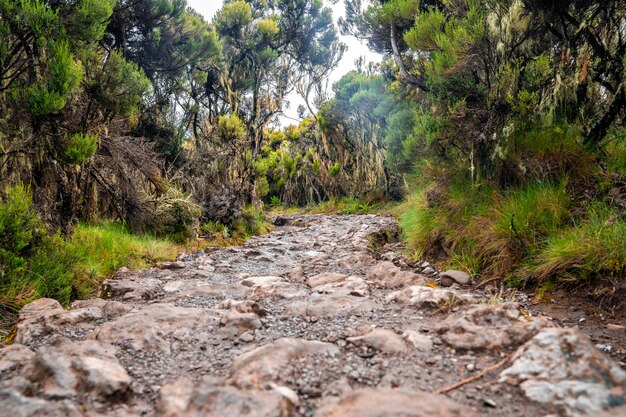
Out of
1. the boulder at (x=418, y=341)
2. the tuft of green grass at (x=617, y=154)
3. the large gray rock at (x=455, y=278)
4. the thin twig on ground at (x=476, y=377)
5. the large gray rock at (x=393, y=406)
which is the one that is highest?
the tuft of green grass at (x=617, y=154)

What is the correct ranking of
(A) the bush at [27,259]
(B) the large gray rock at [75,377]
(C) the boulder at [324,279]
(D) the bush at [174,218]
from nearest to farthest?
1. (B) the large gray rock at [75,377]
2. (A) the bush at [27,259]
3. (C) the boulder at [324,279]
4. (D) the bush at [174,218]

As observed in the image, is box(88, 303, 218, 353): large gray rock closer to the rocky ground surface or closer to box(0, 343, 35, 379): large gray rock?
the rocky ground surface

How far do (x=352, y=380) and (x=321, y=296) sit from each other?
4.83 ft

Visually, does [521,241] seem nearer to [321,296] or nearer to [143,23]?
[321,296]

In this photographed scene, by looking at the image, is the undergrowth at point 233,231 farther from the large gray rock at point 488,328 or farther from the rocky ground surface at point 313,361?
the large gray rock at point 488,328

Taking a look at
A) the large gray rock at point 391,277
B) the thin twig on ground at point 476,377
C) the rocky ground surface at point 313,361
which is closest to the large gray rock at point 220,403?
the rocky ground surface at point 313,361

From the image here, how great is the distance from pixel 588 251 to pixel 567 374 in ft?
5.54

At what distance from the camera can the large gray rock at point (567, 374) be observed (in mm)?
1238

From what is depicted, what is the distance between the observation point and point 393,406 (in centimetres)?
126

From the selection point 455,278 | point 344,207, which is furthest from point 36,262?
point 344,207

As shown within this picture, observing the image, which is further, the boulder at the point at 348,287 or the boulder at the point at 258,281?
the boulder at the point at 258,281

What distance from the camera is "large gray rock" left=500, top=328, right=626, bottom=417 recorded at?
1.24m

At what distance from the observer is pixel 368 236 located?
6.98 m

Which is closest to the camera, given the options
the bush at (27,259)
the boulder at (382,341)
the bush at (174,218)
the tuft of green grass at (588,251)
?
the boulder at (382,341)
